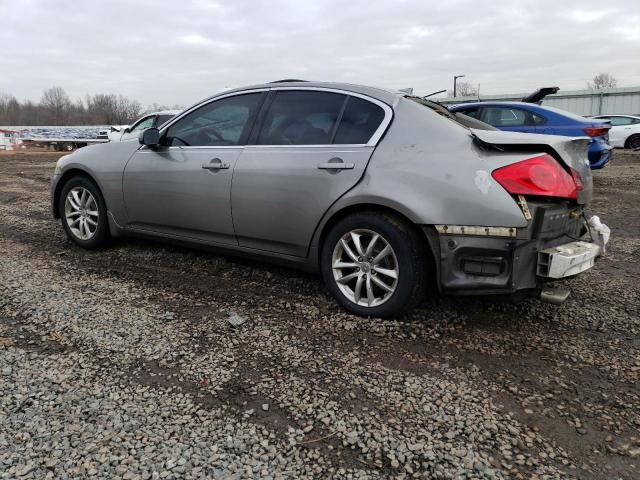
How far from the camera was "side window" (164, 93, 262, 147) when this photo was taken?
399 centimetres

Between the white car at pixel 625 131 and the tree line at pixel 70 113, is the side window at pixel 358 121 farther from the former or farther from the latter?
the tree line at pixel 70 113

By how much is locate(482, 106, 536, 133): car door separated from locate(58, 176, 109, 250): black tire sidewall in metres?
7.05

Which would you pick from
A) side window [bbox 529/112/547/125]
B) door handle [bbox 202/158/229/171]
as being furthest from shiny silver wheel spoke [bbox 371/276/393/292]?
side window [bbox 529/112/547/125]

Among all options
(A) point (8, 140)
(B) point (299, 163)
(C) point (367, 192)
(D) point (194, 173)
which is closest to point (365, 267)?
(C) point (367, 192)

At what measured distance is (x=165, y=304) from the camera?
3625mm

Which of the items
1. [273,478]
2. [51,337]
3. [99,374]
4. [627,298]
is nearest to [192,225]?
[51,337]

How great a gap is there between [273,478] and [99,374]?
123 centimetres

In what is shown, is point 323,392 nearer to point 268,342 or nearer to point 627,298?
point 268,342

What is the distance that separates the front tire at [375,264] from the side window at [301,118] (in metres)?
0.71

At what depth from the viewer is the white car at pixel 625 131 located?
19.2 metres

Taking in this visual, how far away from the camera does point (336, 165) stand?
11.0 feet

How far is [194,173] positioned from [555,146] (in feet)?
8.75

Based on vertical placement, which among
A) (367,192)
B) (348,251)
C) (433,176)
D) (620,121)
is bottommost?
(348,251)

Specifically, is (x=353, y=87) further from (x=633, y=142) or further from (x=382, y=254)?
(x=633, y=142)
